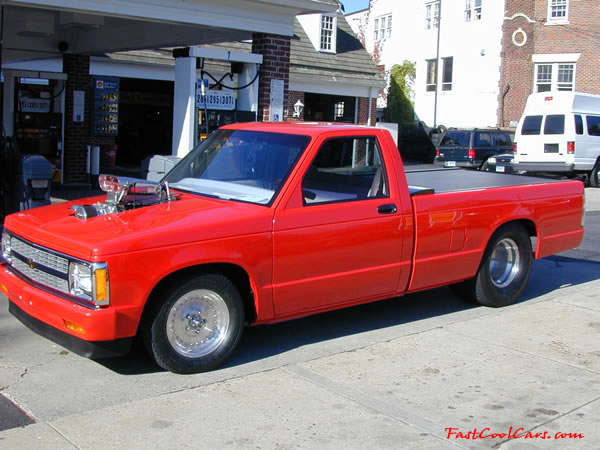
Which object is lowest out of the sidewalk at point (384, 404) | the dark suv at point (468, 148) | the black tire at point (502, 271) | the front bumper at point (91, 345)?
the sidewalk at point (384, 404)

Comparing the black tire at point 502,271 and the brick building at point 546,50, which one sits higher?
the brick building at point 546,50

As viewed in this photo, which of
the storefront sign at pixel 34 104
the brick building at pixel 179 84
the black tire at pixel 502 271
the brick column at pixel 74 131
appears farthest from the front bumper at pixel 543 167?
the black tire at pixel 502 271

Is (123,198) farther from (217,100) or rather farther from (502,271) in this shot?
(217,100)

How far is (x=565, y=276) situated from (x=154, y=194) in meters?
5.53

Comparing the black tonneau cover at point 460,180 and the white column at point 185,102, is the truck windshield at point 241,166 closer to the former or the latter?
the black tonneau cover at point 460,180

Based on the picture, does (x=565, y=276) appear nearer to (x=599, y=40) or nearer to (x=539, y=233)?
(x=539, y=233)

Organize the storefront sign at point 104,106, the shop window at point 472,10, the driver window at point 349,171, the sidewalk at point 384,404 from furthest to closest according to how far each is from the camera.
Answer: the shop window at point 472,10
the storefront sign at point 104,106
the driver window at point 349,171
the sidewalk at point 384,404

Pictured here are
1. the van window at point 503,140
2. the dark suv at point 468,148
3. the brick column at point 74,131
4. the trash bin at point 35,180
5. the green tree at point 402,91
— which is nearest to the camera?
the trash bin at point 35,180

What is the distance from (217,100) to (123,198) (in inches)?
257

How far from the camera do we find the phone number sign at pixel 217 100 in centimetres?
1149

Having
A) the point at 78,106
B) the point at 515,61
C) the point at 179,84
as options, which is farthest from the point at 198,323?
the point at 515,61

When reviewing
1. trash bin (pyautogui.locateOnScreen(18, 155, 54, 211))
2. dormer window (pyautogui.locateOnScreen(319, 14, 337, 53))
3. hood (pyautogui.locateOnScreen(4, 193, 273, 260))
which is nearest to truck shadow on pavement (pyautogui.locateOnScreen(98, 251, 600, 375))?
hood (pyautogui.locateOnScreen(4, 193, 273, 260))

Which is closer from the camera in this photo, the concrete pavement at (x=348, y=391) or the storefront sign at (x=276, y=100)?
the concrete pavement at (x=348, y=391)

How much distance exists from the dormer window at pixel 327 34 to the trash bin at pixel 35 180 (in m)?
19.4
